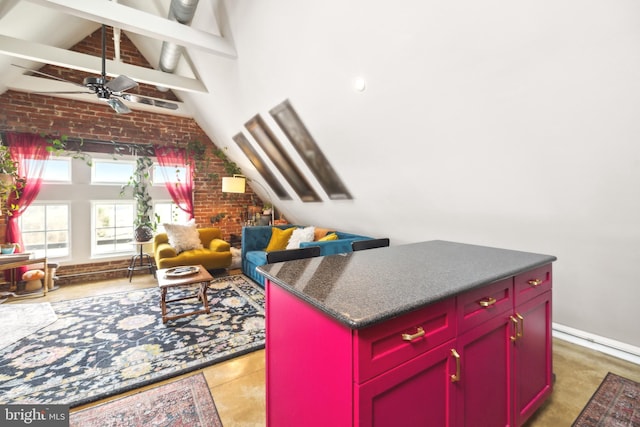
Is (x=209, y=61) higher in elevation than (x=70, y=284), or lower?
higher

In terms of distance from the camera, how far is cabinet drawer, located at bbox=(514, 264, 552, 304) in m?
1.40

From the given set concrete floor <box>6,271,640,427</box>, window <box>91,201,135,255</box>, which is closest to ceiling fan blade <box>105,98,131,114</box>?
window <box>91,201,135,255</box>

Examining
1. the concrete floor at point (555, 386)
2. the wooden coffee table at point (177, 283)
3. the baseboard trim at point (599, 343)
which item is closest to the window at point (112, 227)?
the wooden coffee table at point (177, 283)

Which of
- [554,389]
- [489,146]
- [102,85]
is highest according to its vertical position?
[102,85]

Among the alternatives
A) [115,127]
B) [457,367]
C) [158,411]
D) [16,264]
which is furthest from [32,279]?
[457,367]

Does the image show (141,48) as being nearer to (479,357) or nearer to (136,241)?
(136,241)

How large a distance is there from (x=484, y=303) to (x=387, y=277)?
1.37 ft

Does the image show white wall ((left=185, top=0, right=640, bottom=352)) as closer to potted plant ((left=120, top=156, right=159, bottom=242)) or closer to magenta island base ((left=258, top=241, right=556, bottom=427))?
magenta island base ((left=258, top=241, right=556, bottom=427))

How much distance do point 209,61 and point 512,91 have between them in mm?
3568

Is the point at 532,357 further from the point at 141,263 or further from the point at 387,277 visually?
the point at 141,263

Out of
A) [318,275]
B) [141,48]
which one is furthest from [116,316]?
[141,48]

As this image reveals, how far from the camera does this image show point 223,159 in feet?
18.7

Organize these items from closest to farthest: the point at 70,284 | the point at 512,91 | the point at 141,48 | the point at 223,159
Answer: the point at 512,91 → the point at 70,284 → the point at 141,48 → the point at 223,159

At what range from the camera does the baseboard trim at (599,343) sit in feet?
7.13
